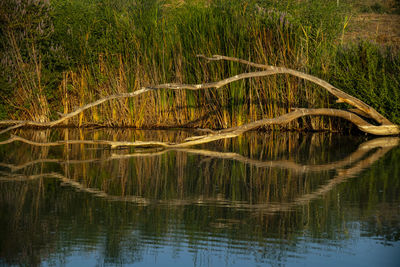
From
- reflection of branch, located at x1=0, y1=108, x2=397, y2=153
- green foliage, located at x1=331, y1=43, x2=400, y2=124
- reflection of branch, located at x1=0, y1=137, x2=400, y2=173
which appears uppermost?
green foliage, located at x1=331, y1=43, x2=400, y2=124

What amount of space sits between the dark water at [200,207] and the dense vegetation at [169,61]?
256 centimetres

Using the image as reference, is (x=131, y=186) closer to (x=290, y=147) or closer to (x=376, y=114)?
(x=290, y=147)

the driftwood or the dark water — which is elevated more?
the driftwood

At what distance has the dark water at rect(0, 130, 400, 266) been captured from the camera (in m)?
3.52

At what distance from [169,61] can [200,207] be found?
688cm

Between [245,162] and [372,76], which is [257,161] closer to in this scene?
[245,162]

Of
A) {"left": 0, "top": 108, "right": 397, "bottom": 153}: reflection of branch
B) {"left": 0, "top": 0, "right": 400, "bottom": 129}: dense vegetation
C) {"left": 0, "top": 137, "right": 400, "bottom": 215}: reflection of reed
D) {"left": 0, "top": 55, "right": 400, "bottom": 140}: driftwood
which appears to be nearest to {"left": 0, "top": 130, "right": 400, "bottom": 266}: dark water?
{"left": 0, "top": 137, "right": 400, "bottom": 215}: reflection of reed

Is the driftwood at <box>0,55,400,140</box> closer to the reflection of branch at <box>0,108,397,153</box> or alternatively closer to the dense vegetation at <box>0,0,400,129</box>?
the reflection of branch at <box>0,108,397,153</box>

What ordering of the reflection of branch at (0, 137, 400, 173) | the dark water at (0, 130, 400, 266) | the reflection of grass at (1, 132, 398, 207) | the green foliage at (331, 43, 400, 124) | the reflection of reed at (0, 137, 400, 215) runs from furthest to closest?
the green foliage at (331, 43, 400, 124) → the reflection of branch at (0, 137, 400, 173) → the reflection of grass at (1, 132, 398, 207) → the reflection of reed at (0, 137, 400, 215) → the dark water at (0, 130, 400, 266)

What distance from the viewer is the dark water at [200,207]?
11.5ft

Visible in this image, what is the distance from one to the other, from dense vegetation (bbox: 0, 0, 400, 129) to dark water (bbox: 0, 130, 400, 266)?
2.56m

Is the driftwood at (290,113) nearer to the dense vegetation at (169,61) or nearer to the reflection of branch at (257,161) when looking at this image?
the reflection of branch at (257,161)

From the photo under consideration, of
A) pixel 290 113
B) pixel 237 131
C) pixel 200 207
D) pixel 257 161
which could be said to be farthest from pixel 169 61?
pixel 200 207

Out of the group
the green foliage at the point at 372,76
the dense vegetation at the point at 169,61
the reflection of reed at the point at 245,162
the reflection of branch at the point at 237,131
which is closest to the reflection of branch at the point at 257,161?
the reflection of reed at the point at 245,162
